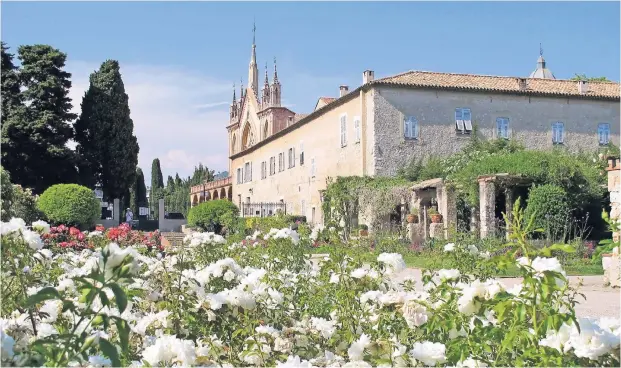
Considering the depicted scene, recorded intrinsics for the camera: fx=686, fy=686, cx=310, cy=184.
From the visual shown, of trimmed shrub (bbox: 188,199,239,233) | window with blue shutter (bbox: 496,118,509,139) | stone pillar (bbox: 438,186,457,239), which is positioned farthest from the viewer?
trimmed shrub (bbox: 188,199,239,233)

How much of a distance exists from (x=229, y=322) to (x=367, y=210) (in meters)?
21.3

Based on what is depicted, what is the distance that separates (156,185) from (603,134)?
2143 inches

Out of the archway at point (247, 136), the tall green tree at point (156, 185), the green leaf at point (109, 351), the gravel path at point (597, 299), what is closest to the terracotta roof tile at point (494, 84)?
the gravel path at point (597, 299)

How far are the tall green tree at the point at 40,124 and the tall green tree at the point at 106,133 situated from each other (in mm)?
2156

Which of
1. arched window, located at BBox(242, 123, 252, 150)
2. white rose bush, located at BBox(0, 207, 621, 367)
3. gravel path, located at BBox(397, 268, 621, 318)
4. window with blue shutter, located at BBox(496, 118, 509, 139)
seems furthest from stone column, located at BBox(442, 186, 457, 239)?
arched window, located at BBox(242, 123, 252, 150)

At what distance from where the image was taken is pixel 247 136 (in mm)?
56969

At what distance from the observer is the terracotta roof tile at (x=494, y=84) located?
25656mm

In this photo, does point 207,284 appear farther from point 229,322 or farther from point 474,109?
point 474,109

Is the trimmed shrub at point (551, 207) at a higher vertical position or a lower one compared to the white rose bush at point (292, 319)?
higher

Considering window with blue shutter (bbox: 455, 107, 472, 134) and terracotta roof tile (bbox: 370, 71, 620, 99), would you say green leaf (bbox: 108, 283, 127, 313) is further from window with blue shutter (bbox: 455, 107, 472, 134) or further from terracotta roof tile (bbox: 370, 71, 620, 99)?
window with blue shutter (bbox: 455, 107, 472, 134)

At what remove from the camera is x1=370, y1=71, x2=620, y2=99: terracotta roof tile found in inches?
1010

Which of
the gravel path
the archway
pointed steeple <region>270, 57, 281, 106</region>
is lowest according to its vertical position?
the gravel path

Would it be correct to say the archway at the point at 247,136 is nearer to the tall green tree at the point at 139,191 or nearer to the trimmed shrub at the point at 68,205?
the tall green tree at the point at 139,191

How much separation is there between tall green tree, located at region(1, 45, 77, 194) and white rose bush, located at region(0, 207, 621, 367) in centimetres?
2831
